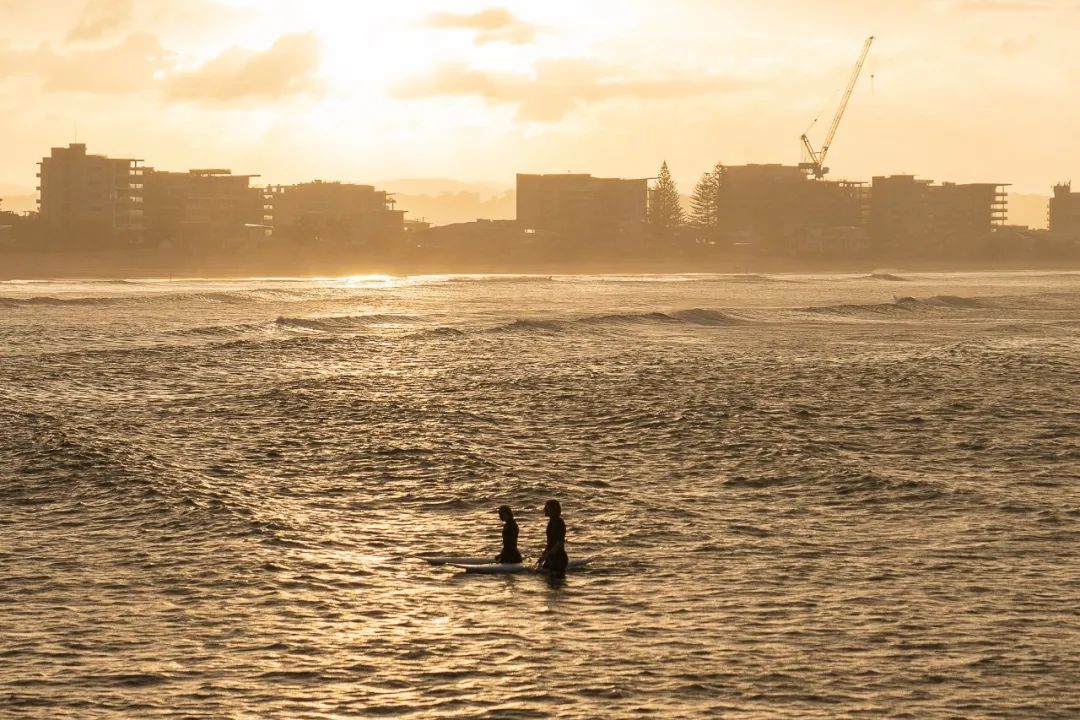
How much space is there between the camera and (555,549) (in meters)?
27.0

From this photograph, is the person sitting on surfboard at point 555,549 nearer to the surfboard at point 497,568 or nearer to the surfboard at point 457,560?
the surfboard at point 497,568

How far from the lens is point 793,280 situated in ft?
622

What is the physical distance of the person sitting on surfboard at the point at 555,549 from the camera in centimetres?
2702

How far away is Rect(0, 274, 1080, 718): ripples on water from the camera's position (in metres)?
21.1

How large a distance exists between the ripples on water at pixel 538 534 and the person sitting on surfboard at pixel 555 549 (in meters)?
0.75

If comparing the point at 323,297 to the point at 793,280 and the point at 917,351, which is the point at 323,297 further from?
the point at 793,280

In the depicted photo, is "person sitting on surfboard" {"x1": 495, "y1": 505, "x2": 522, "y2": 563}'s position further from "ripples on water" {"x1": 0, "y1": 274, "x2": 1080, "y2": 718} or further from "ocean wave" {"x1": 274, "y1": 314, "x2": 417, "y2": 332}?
"ocean wave" {"x1": 274, "y1": 314, "x2": 417, "y2": 332}

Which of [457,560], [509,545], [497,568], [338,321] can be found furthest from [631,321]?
[497,568]

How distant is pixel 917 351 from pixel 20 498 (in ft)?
173

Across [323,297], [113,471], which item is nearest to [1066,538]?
[113,471]

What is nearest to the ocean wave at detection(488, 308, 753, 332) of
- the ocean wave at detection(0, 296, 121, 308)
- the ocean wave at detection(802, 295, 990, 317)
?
the ocean wave at detection(802, 295, 990, 317)

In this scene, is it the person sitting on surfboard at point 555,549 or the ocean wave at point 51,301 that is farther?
the ocean wave at point 51,301

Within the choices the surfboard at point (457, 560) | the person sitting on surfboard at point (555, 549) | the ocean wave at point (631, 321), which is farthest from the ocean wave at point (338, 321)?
the person sitting on surfboard at point (555, 549)

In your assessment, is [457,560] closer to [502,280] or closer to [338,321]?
[338,321]
